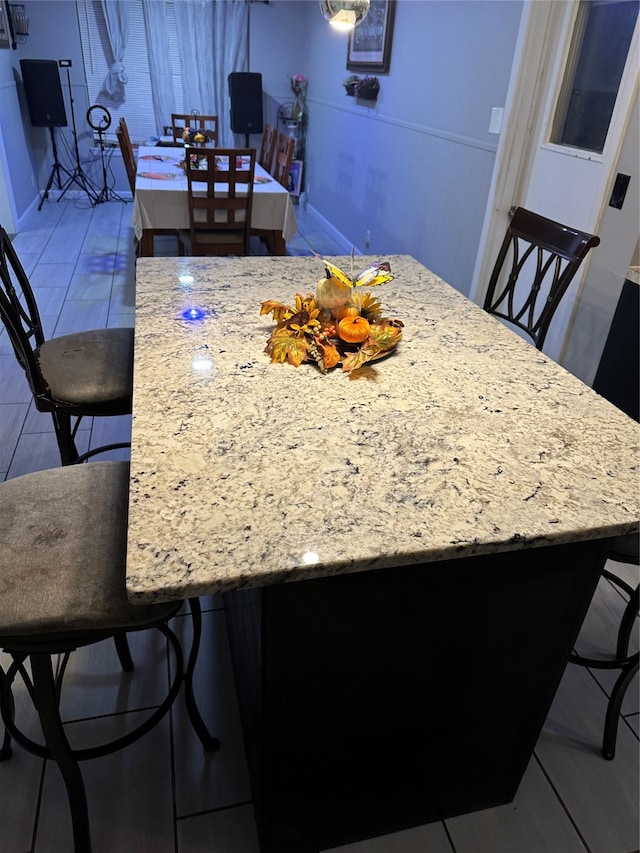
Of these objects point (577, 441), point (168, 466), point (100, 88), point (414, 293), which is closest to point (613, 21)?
point (414, 293)

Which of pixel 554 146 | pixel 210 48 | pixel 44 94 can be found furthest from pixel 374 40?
pixel 44 94

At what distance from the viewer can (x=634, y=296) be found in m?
2.16

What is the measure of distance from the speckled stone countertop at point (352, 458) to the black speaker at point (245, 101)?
599 cm

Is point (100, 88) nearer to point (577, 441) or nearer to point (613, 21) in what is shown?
point (613, 21)

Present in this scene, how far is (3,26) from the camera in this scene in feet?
16.9

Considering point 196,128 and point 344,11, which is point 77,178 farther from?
point 344,11

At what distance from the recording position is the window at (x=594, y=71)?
2.33 metres

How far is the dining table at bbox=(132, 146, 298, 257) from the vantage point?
3.52 metres

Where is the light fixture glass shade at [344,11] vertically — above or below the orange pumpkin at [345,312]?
above

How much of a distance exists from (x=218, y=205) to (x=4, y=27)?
3.51 metres

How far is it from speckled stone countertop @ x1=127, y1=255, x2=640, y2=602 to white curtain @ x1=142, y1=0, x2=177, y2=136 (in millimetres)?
6127

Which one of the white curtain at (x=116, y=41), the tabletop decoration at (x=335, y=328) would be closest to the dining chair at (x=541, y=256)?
the tabletop decoration at (x=335, y=328)

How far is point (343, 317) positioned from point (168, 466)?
60 cm

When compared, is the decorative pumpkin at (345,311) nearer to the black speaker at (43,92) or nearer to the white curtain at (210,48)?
the black speaker at (43,92)
